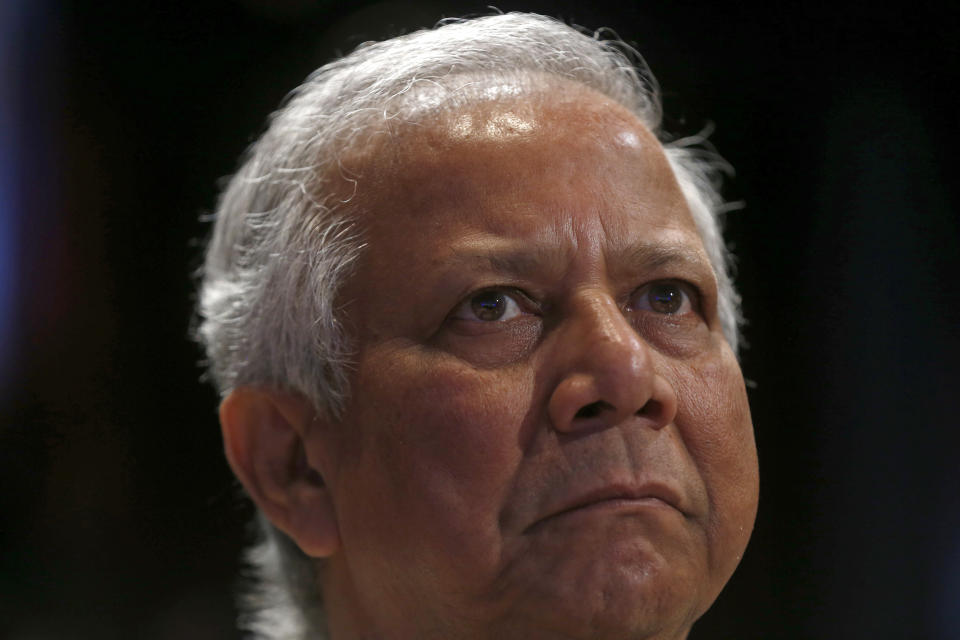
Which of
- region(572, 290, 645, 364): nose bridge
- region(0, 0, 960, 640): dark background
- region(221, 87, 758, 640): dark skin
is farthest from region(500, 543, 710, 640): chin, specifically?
region(0, 0, 960, 640): dark background

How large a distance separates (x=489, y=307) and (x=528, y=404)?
0.65 feet

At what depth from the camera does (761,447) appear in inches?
114

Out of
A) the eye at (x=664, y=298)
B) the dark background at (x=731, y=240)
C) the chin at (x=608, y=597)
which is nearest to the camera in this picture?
the chin at (x=608, y=597)

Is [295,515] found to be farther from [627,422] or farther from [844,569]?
[844,569]

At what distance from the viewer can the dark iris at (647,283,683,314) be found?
1920mm

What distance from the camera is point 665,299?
1.93 metres

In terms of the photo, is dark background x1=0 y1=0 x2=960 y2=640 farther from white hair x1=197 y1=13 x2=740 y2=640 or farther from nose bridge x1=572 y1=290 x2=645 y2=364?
nose bridge x1=572 y1=290 x2=645 y2=364

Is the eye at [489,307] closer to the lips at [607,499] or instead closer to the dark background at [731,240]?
the lips at [607,499]

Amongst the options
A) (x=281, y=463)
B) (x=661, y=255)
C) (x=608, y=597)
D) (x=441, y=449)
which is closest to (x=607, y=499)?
(x=608, y=597)

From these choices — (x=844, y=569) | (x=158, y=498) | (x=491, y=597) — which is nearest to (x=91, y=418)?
(x=158, y=498)

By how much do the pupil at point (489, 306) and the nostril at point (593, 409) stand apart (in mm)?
224

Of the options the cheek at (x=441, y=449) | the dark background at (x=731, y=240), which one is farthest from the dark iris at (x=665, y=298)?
the dark background at (x=731, y=240)

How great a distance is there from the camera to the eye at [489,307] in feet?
5.82

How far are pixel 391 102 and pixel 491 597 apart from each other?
954mm
